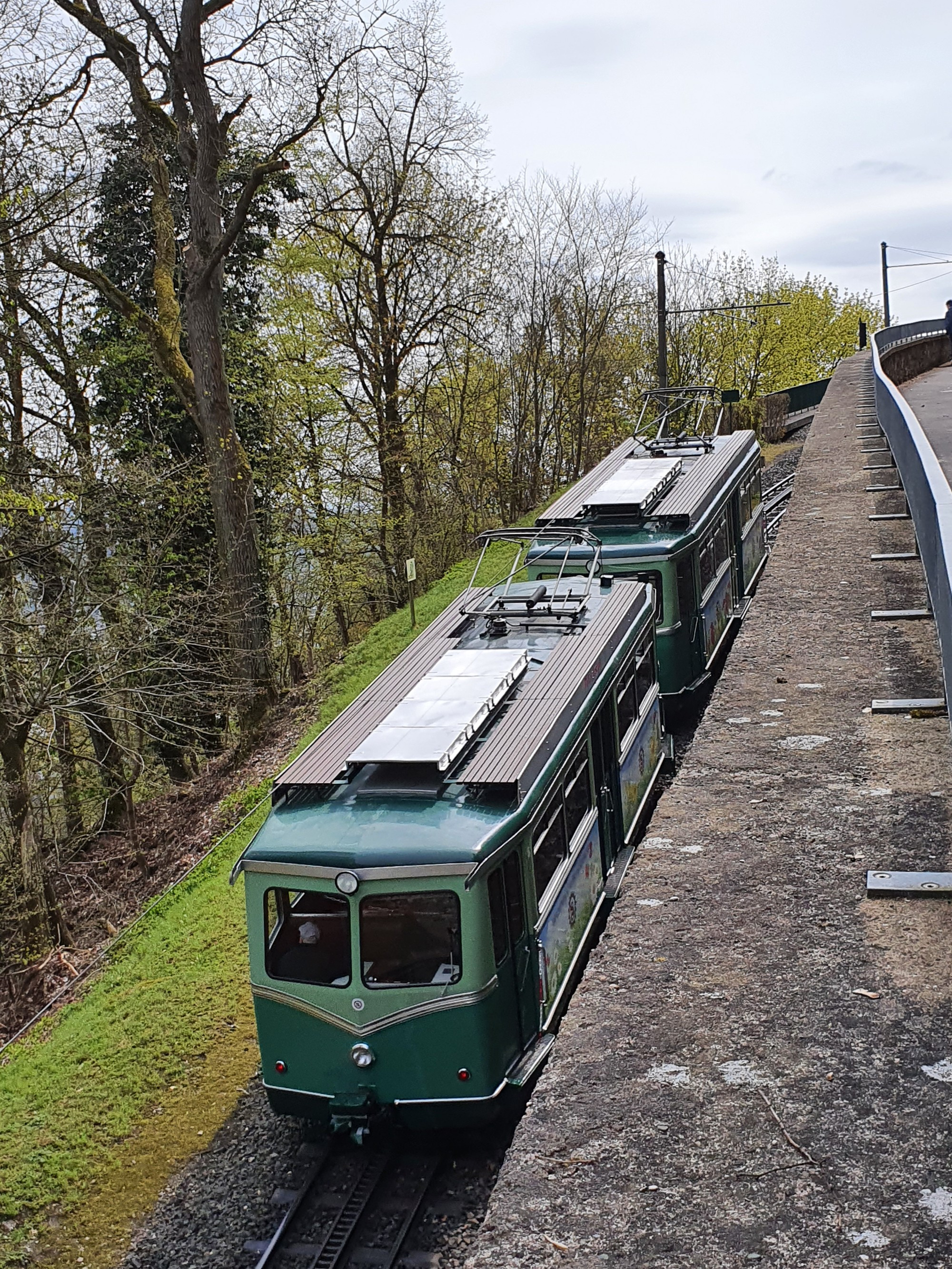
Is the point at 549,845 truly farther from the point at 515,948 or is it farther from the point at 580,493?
the point at 580,493

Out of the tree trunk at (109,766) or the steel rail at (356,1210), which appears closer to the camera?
the steel rail at (356,1210)

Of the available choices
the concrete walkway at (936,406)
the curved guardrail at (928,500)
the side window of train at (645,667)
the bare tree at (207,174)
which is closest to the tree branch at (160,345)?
the bare tree at (207,174)

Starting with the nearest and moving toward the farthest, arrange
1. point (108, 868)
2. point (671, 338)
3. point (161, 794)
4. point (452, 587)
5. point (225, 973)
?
point (225, 973), point (108, 868), point (161, 794), point (452, 587), point (671, 338)

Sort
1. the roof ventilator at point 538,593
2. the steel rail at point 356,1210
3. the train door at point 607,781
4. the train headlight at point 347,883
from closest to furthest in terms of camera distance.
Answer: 1. the steel rail at point 356,1210
2. the train headlight at point 347,883
3. the train door at point 607,781
4. the roof ventilator at point 538,593

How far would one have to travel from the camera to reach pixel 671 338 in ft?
132

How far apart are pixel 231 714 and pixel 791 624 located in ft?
47.9

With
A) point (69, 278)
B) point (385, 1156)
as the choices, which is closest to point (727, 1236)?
point (385, 1156)

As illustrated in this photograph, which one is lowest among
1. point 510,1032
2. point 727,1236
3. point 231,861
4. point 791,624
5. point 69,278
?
point 231,861

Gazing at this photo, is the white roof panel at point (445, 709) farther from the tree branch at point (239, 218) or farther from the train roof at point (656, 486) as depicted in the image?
the tree branch at point (239, 218)

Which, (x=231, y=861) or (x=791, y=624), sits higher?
(x=791, y=624)

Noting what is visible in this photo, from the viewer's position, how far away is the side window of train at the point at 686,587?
1270 centimetres

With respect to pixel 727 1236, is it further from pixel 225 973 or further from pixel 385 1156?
pixel 225 973

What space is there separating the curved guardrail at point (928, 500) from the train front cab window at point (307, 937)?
359 centimetres

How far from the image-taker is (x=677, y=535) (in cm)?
1280
